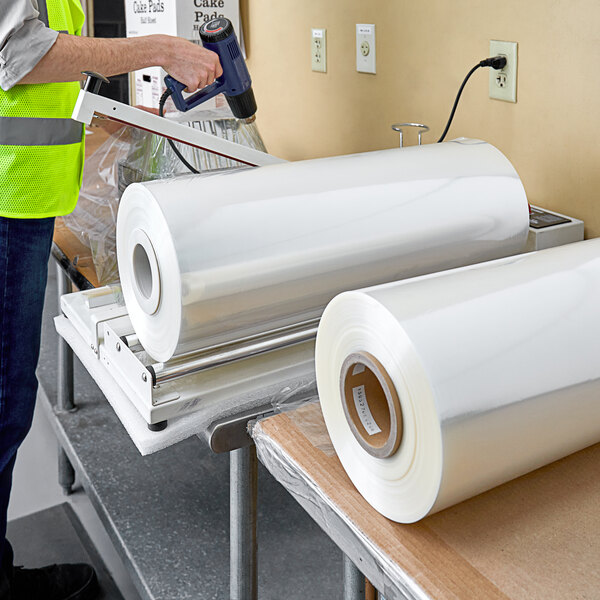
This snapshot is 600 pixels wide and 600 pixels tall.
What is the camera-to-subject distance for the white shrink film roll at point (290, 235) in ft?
2.94

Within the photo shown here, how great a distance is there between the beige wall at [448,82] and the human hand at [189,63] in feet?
1.68

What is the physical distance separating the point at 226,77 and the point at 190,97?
3.7 inches

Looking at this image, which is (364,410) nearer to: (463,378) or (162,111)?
(463,378)

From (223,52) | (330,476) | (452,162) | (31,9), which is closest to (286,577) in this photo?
(330,476)

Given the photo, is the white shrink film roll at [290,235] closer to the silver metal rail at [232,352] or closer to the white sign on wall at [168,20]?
the silver metal rail at [232,352]

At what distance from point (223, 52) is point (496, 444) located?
1026mm

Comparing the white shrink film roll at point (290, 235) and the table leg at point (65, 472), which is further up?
the white shrink film roll at point (290, 235)

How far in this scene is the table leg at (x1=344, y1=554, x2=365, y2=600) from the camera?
0.86m

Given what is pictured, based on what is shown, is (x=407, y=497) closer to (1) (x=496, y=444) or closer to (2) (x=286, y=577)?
(1) (x=496, y=444)

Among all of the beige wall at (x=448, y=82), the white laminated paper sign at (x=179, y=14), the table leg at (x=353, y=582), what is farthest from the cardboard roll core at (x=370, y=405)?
the white laminated paper sign at (x=179, y=14)

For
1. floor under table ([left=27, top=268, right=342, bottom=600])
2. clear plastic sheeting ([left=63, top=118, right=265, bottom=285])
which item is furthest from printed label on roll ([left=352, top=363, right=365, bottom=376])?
floor under table ([left=27, top=268, right=342, bottom=600])

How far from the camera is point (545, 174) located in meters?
1.31

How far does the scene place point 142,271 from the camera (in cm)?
103

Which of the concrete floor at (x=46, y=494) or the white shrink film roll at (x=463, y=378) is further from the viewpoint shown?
the concrete floor at (x=46, y=494)
